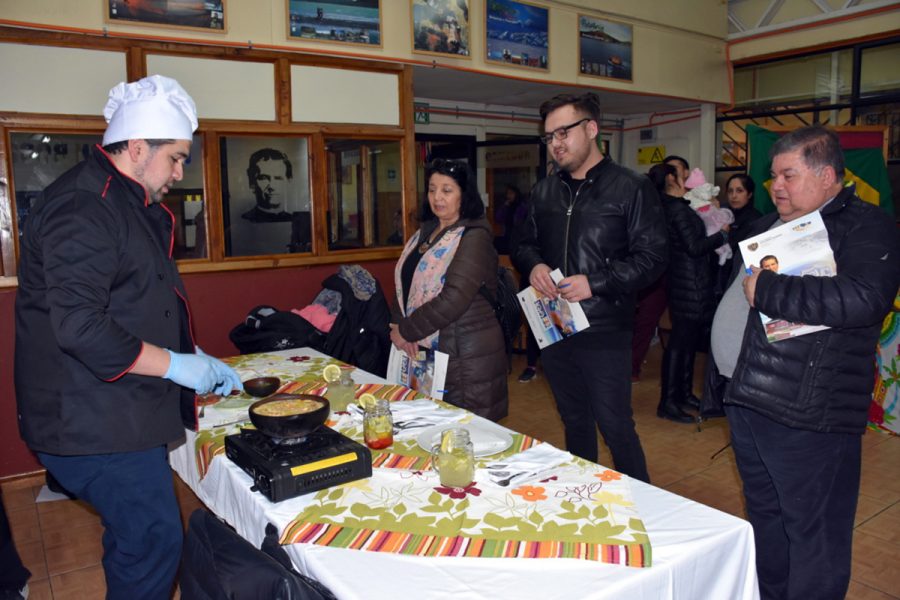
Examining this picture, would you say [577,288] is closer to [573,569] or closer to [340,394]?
[340,394]

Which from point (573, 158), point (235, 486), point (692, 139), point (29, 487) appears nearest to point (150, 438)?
point (235, 486)

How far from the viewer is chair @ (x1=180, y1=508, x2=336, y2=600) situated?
0.97 m

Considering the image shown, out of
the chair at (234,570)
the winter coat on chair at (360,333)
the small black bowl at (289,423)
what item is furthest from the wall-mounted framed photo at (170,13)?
the chair at (234,570)

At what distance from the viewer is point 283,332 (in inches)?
137

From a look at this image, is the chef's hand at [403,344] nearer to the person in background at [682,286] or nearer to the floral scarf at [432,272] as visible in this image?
the floral scarf at [432,272]

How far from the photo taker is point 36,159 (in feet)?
10.9

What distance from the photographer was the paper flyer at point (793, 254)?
1667 millimetres

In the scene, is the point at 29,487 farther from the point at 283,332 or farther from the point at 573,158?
the point at 573,158

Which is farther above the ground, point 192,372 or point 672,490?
point 192,372

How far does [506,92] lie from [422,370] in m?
3.89

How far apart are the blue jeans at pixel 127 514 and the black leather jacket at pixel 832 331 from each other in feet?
4.85

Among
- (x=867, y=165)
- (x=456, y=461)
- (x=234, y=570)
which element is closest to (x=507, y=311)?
(x=456, y=461)

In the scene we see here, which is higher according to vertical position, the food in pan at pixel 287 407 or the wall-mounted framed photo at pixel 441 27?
the wall-mounted framed photo at pixel 441 27

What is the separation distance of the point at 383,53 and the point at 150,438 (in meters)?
3.15
